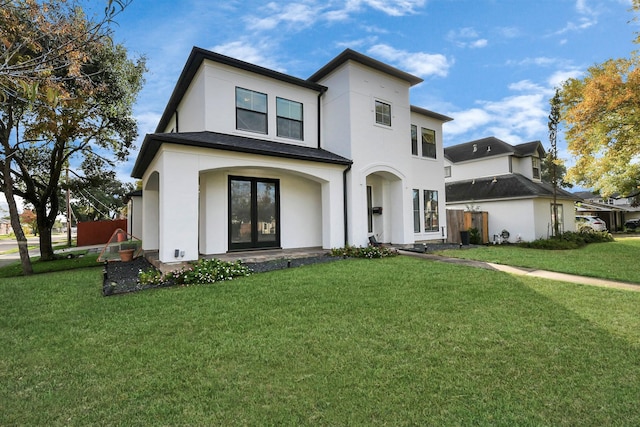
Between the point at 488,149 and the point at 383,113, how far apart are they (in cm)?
1176

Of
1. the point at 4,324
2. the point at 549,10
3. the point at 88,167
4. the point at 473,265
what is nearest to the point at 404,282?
the point at 473,265

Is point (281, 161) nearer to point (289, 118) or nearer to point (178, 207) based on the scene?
point (289, 118)

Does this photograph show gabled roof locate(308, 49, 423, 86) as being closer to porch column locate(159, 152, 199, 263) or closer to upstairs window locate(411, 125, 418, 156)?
upstairs window locate(411, 125, 418, 156)

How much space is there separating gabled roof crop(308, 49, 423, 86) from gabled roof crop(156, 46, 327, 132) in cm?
68

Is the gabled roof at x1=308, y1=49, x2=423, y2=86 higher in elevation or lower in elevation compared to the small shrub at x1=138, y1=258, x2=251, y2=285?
higher

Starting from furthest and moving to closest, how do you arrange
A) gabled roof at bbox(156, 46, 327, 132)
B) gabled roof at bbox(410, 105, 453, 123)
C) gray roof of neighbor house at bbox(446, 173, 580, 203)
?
gray roof of neighbor house at bbox(446, 173, 580, 203) → gabled roof at bbox(410, 105, 453, 123) → gabled roof at bbox(156, 46, 327, 132)

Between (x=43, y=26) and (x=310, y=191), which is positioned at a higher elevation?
(x=43, y=26)

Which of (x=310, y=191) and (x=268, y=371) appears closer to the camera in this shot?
(x=268, y=371)

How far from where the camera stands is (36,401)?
8.32 feet

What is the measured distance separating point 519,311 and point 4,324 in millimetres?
7609

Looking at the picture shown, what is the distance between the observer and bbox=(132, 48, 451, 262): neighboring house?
323 inches

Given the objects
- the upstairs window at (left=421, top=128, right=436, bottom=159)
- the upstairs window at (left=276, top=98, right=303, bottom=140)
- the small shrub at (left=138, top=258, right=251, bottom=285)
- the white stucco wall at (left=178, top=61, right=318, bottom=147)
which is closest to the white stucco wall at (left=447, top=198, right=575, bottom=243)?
the upstairs window at (left=421, top=128, right=436, bottom=159)

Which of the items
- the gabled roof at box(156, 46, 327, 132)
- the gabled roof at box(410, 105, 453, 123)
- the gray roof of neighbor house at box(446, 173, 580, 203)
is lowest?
the gray roof of neighbor house at box(446, 173, 580, 203)

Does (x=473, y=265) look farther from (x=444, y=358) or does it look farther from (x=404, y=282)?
(x=444, y=358)
